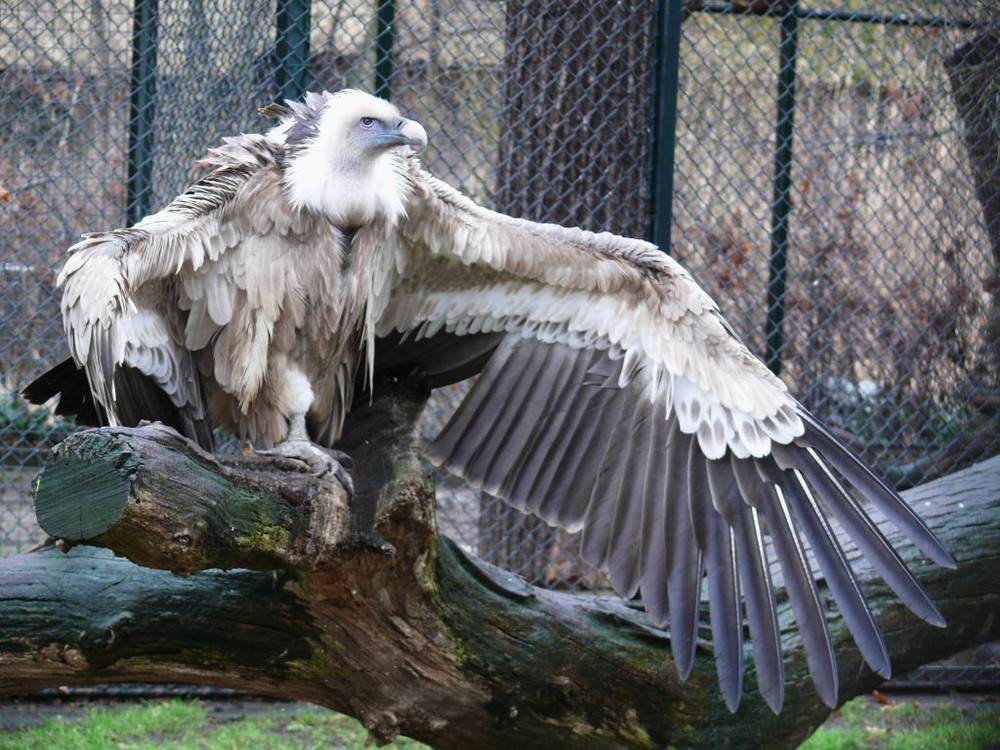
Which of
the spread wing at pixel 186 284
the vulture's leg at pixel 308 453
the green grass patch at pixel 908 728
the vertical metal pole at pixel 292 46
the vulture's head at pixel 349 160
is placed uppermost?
the vertical metal pole at pixel 292 46

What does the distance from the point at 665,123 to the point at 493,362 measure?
1.77 meters

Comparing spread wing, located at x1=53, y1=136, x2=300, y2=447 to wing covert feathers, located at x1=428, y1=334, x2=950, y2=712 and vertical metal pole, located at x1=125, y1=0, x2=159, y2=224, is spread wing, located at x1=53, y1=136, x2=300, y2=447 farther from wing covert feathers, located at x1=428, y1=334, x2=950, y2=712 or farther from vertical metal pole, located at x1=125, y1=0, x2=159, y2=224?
vertical metal pole, located at x1=125, y1=0, x2=159, y2=224

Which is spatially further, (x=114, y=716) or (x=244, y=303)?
(x=114, y=716)

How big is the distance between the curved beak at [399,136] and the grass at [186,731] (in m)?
2.39

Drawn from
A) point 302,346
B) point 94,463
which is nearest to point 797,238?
point 302,346

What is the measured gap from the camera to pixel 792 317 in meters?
6.63

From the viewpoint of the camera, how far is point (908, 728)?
5.14 meters

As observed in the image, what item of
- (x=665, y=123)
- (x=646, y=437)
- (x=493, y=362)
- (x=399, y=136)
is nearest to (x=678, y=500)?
(x=646, y=437)

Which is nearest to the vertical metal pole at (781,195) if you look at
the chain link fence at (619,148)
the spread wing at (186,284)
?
the chain link fence at (619,148)

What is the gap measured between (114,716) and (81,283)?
8.04 feet

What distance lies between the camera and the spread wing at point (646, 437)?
3.05 m

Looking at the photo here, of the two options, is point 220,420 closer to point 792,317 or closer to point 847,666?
point 847,666

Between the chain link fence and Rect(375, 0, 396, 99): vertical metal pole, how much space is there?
1 centimetres

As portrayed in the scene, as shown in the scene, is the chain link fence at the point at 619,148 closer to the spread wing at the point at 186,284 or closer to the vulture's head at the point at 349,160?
the vulture's head at the point at 349,160
